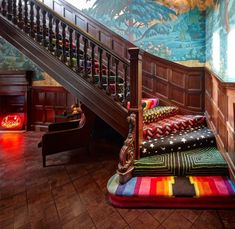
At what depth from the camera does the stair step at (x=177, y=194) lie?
2115 mm

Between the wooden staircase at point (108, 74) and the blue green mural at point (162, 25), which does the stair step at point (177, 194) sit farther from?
the blue green mural at point (162, 25)

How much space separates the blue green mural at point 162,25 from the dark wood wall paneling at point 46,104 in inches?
94.4

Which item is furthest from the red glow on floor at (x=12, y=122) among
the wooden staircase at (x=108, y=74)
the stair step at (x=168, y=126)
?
the stair step at (x=168, y=126)

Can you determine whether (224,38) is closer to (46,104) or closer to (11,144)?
(11,144)

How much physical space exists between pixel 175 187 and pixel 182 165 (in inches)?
12.5

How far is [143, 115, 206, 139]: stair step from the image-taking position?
293 cm

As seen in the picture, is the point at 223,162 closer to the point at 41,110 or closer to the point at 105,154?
the point at 105,154

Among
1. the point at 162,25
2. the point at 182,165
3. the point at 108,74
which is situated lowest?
the point at 182,165

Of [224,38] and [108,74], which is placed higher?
[224,38]

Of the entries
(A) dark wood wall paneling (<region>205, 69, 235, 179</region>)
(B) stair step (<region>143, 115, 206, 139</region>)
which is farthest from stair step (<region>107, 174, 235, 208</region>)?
(B) stair step (<region>143, 115, 206, 139</region>)

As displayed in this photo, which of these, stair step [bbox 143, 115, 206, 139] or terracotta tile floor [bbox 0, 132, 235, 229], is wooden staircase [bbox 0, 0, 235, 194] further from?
terracotta tile floor [bbox 0, 132, 235, 229]

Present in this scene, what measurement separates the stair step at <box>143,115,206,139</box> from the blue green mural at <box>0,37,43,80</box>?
4.42 meters

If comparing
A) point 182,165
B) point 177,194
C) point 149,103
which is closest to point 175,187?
point 177,194

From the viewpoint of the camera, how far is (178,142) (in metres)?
2.85
